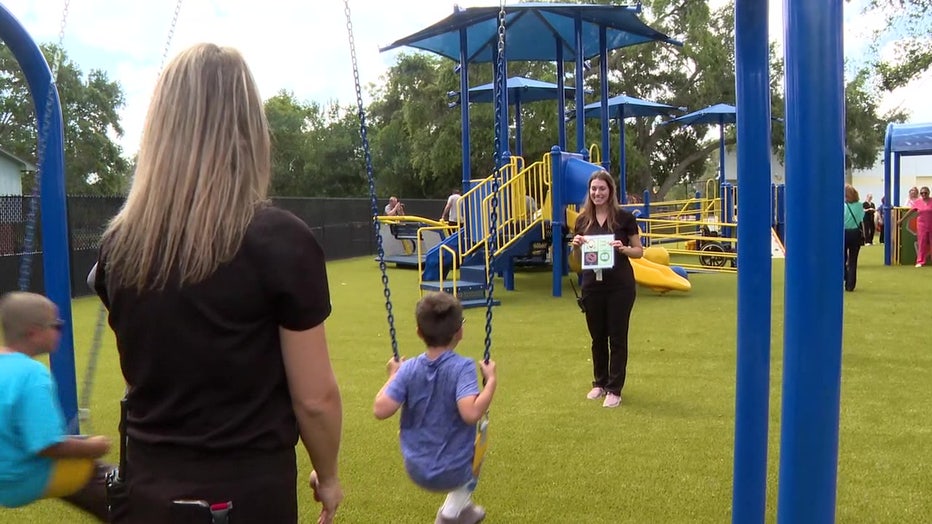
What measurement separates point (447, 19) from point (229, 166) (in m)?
12.9

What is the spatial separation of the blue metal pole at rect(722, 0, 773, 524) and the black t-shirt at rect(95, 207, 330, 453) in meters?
1.88

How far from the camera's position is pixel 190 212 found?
1.71m

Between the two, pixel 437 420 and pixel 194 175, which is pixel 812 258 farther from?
pixel 437 420

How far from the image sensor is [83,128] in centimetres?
4688

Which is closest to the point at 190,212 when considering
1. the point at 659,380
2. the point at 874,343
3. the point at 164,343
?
the point at 164,343

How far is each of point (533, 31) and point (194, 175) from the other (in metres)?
14.8

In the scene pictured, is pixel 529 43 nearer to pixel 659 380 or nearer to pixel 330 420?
pixel 659 380

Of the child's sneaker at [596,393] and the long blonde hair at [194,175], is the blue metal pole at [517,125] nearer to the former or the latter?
the child's sneaker at [596,393]

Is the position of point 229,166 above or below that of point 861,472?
above

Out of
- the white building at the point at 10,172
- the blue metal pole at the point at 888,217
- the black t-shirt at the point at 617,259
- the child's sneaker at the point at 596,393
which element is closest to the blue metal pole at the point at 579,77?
the blue metal pole at the point at 888,217

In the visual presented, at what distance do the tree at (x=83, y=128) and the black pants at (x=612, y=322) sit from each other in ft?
141

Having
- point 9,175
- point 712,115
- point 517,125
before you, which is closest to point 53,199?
point 517,125

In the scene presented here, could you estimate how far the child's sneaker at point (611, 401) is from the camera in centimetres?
587

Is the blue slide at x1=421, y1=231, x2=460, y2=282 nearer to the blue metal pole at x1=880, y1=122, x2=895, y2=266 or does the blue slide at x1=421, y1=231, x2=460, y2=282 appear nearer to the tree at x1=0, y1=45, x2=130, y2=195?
the blue metal pole at x1=880, y1=122, x2=895, y2=266
